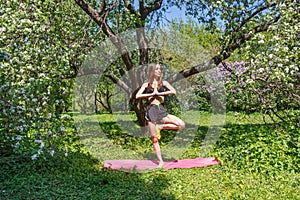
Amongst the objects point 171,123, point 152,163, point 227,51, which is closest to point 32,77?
point 171,123

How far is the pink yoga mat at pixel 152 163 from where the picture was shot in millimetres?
6840

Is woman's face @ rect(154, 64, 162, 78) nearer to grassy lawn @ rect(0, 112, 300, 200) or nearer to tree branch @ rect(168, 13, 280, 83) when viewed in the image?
tree branch @ rect(168, 13, 280, 83)

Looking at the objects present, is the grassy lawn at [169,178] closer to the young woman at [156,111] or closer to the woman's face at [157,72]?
the young woman at [156,111]

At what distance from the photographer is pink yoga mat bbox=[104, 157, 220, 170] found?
269 inches

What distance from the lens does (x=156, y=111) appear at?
683cm

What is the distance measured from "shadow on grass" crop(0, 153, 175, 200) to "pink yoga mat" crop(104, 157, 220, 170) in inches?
12.6

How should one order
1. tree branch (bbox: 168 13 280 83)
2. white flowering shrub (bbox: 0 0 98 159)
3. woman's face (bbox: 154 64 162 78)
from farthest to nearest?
tree branch (bbox: 168 13 280 83) < woman's face (bbox: 154 64 162 78) < white flowering shrub (bbox: 0 0 98 159)

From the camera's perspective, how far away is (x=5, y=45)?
6.58 metres

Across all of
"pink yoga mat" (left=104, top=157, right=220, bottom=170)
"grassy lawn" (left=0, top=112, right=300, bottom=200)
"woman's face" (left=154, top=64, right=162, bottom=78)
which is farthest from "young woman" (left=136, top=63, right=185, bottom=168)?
"grassy lawn" (left=0, top=112, right=300, bottom=200)

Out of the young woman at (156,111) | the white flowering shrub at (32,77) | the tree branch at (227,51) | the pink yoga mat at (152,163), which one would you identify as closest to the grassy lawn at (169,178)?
the pink yoga mat at (152,163)

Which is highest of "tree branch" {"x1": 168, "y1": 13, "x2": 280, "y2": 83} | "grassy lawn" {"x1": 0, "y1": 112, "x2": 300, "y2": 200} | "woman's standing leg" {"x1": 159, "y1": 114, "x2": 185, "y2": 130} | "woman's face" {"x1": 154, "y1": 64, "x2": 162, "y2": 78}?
"tree branch" {"x1": 168, "y1": 13, "x2": 280, "y2": 83}

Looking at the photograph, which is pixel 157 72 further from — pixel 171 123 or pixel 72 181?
pixel 72 181

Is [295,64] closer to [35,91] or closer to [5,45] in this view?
[35,91]

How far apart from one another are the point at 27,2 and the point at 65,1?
6.78 ft
